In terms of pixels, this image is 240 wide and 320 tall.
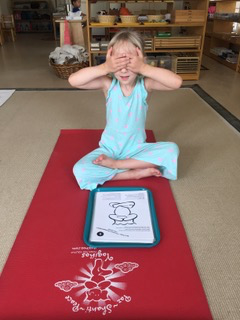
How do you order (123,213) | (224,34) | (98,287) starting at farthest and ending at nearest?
(224,34), (123,213), (98,287)

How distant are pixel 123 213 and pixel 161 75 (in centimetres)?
51

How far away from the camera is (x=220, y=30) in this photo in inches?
131

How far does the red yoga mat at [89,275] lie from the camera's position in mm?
635

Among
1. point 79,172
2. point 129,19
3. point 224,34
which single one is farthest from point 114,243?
point 224,34

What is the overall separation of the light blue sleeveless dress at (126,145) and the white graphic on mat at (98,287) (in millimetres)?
362

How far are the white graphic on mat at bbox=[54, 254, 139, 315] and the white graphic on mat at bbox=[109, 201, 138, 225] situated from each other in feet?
0.53

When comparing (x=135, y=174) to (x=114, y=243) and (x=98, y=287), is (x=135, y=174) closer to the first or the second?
(x=114, y=243)

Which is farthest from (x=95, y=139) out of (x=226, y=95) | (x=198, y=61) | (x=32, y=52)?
(x=32, y=52)

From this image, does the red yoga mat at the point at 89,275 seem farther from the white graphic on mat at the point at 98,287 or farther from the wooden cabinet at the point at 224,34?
the wooden cabinet at the point at 224,34

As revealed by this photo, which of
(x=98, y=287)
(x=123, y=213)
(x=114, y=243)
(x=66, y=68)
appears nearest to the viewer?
(x=98, y=287)

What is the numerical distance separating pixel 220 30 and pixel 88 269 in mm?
3470

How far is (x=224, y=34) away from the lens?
3.08 metres

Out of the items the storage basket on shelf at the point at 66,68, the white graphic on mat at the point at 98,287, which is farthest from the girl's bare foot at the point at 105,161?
the storage basket on shelf at the point at 66,68

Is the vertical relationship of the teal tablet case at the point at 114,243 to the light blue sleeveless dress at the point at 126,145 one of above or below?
below
